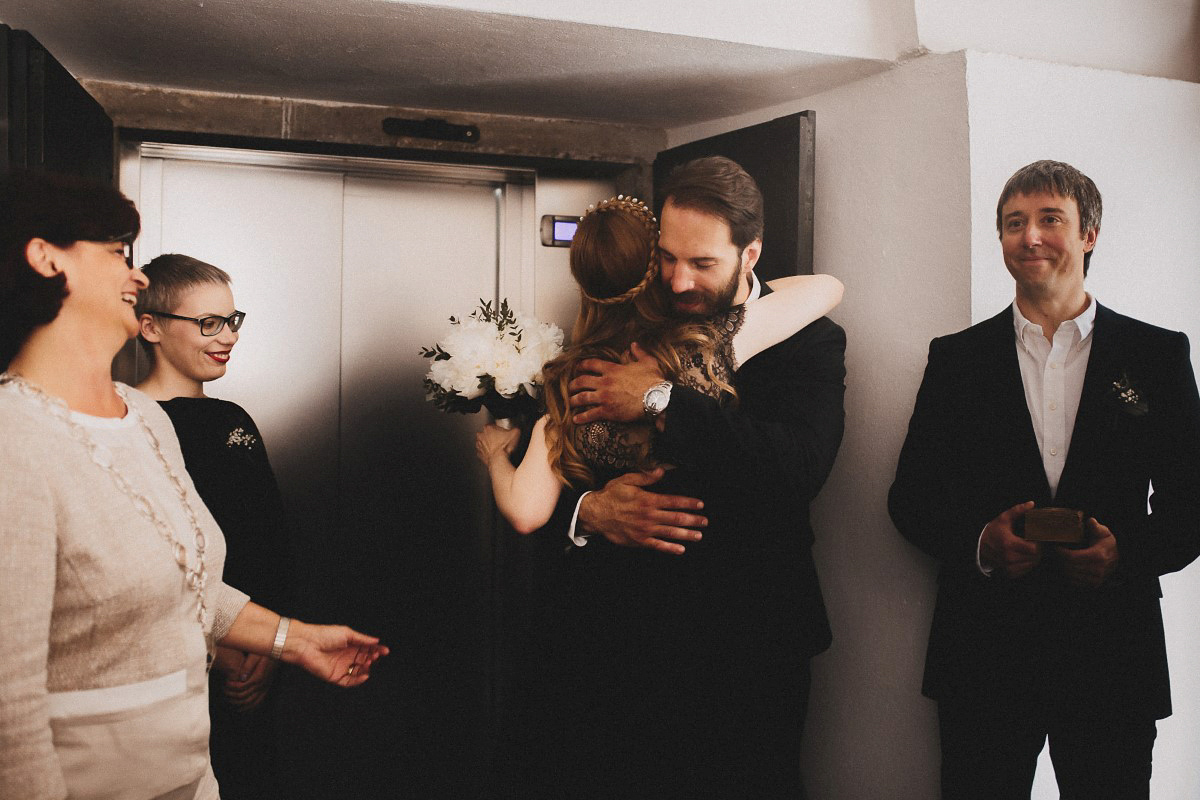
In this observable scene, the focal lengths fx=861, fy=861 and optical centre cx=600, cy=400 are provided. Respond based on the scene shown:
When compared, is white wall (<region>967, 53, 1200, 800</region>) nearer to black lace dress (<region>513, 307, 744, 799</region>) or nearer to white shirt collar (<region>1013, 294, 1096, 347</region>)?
white shirt collar (<region>1013, 294, 1096, 347</region>)

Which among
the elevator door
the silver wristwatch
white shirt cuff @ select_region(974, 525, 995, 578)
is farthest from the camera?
the elevator door

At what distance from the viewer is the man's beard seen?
2107 mm

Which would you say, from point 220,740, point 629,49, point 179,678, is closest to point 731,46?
point 629,49

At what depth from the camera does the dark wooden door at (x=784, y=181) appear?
291 cm

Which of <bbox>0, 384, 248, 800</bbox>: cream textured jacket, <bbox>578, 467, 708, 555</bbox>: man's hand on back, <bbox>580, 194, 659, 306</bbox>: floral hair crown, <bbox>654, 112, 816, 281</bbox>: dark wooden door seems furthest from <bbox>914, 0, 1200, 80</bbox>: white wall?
<bbox>0, 384, 248, 800</bbox>: cream textured jacket

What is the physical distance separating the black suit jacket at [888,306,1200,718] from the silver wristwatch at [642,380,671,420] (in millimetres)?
951

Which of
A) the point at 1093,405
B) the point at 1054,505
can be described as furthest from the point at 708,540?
the point at 1093,405

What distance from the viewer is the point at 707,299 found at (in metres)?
2.12

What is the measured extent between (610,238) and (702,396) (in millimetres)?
430

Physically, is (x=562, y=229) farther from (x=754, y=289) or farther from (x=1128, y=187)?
(x=1128, y=187)

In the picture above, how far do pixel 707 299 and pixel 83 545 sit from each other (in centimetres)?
140

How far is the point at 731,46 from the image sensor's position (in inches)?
106

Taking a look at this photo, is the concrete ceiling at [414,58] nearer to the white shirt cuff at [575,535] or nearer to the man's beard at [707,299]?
the man's beard at [707,299]

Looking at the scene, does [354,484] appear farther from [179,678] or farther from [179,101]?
[179,678]
